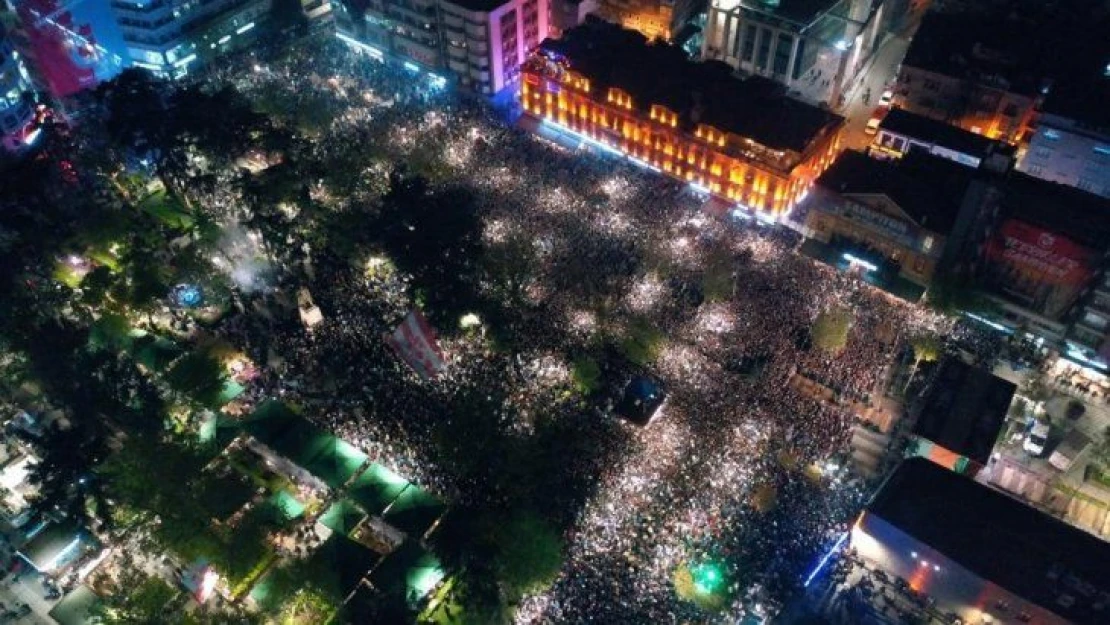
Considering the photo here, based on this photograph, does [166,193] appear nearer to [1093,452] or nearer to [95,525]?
[95,525]

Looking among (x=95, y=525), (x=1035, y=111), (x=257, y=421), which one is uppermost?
(x=1035, y=111)

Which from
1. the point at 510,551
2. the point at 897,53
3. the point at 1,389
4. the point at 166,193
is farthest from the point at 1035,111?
the point at 1,389

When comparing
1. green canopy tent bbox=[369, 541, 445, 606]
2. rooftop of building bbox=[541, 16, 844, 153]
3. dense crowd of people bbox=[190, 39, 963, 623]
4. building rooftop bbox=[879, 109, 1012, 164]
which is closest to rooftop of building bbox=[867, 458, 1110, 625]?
dense crowd of people bbox=[190, 39, 963, 623]

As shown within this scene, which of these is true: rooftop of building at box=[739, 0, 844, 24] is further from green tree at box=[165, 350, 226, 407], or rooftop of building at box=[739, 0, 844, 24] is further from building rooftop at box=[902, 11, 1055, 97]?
green tree at box=[165, 350, 226, 407]

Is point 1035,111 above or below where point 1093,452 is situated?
above

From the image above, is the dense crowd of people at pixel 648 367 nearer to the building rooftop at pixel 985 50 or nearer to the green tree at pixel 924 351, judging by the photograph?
the green tree at pixel 924 351

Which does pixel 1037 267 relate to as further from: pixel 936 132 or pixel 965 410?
pixel 936 132

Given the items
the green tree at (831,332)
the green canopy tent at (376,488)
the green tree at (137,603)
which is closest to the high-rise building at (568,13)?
the green tree at (831,332)

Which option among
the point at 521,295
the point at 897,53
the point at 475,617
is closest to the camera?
the point at 475,617
